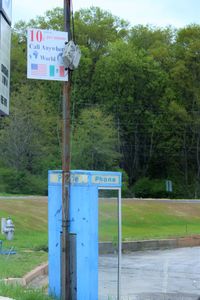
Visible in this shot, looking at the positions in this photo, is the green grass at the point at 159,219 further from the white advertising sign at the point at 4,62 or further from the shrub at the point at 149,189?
the shrub at the point at 149,189

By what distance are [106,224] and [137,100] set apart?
216 feet

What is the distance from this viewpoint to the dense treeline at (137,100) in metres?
69.1

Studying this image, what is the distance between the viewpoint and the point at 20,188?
5531 centimetres

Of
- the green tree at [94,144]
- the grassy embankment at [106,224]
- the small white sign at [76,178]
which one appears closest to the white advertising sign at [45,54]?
the small white sign at [76,178]

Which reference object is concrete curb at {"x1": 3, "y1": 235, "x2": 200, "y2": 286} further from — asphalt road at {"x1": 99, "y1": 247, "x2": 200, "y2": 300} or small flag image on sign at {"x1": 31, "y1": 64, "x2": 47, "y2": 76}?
small flag image on sign at {"x1": 31, "y1": 64, "x2": 47, "y2": 76}

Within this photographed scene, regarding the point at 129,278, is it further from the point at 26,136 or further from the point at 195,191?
the point at 195,191

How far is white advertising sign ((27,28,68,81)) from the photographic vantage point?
29.6ft

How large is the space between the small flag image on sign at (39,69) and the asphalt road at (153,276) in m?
3.78

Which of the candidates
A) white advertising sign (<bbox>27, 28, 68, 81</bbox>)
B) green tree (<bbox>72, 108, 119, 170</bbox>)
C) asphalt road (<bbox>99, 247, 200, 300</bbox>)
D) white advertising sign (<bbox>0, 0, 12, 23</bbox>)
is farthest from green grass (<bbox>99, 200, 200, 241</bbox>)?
green tree (<bbox>72, 108, 119, 170</bbox>)

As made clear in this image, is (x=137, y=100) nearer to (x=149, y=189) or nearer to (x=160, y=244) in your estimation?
(x=149, y=189)

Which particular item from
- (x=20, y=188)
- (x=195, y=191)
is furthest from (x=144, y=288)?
(x=195, y=191)

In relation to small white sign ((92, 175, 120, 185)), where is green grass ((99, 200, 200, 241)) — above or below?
below

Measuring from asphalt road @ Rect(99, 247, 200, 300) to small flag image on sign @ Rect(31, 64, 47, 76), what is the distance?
378cm

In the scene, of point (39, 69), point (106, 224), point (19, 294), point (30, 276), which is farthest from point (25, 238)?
point (19, 294)
